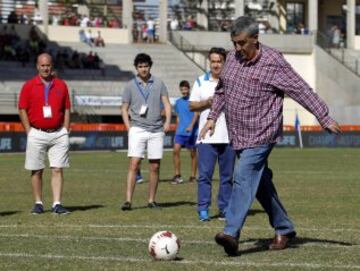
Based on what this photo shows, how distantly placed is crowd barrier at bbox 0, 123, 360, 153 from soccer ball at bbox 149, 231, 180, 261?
26.2 meters

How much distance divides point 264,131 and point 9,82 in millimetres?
40632

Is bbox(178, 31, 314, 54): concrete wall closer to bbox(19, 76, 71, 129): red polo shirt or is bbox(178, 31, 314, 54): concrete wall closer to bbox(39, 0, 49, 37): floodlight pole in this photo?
bbox(39, 0, 49, 37): floodlight pole

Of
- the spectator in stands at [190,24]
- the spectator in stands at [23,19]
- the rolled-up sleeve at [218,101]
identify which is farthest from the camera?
the spectator in stands at [190,24]

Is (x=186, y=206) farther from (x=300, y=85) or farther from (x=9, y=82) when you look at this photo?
(x=9, y=82)

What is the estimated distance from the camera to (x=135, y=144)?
48.4ft

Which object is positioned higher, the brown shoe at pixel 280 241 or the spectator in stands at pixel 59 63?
the brown shoe at pixel 280 241

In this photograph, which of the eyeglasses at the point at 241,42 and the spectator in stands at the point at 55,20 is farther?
the spectator in stands at the point at 55,20

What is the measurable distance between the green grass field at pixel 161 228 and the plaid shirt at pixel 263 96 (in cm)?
109

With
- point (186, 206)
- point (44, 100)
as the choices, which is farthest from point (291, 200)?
point (44, 100)

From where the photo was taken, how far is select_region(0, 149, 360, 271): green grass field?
9461 millimetres

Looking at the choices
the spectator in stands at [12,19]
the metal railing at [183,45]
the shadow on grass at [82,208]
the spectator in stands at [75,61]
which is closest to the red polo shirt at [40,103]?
the shadow on grass at [82,208]

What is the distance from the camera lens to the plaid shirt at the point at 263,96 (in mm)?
10156

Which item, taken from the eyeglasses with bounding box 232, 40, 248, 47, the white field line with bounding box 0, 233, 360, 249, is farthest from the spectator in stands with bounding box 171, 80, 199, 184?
the eyeglasses with bounding box 232, 40, 248, 47

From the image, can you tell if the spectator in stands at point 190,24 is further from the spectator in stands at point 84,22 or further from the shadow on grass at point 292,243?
A: the shadow on grass at point 292,243
